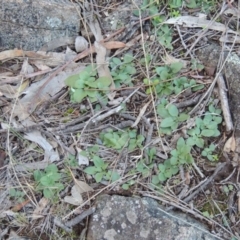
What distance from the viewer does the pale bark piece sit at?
2.15m

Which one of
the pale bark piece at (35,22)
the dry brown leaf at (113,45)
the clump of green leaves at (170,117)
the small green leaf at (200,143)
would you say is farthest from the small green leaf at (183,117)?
the pale bark piece at (35,22)

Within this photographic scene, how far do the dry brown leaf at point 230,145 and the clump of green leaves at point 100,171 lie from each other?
452 mm

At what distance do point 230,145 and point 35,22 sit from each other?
104cm

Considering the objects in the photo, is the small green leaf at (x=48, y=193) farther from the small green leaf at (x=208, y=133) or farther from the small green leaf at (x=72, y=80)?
the small green leaf at (x=208, y=133)

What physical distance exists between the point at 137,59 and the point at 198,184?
62 centimetres

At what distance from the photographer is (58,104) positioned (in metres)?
2.08

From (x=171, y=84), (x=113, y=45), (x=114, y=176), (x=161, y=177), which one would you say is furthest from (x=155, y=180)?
(x=113, y=45)

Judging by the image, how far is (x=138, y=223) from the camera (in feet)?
5.99

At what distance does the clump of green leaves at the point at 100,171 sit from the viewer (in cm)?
190

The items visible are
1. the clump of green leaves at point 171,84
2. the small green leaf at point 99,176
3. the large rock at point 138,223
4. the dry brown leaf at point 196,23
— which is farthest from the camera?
the dry brown leaf at point 196,23

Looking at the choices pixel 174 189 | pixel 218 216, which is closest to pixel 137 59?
pixel 174 189

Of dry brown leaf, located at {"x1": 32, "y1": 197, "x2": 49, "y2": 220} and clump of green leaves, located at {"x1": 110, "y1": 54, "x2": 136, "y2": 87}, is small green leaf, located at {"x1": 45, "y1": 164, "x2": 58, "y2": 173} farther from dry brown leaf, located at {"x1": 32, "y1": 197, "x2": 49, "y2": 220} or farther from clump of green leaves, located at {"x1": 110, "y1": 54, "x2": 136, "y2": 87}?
clump of green leaves, located at {"x1": 110, "y1": 54, "x2": 136, "y2": 87}

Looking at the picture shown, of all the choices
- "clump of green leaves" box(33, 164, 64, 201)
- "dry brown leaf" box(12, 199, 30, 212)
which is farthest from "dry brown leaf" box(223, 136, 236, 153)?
"dry brown leaf" box(12, 199, 30, 212)

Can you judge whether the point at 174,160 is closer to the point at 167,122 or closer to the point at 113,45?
the point at 167,122
